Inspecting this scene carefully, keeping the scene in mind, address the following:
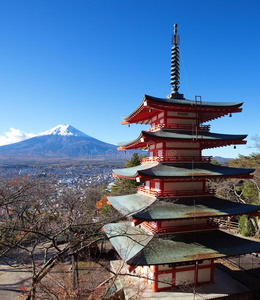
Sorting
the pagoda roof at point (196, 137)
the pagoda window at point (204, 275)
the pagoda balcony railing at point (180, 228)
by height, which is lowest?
the pagoda window at point (204, 275)

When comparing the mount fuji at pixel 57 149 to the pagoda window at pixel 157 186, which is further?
the mount fuji at pixel 57 149

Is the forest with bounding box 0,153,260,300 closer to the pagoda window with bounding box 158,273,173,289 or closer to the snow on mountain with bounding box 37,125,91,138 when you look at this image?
the pagoda window with bounding box 158,273,173,289

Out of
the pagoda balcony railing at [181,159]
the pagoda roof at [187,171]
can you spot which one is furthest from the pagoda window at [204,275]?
the pagoda balcony railing at [181,159]

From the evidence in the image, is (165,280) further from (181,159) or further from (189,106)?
(189,106)

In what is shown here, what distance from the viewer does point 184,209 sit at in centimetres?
1070

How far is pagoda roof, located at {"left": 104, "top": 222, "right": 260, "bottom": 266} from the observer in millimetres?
9469

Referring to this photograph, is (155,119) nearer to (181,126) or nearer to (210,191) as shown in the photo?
(181,126)

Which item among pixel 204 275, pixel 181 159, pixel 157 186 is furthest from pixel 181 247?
pixel 181 159

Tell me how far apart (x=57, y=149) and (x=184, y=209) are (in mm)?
76966

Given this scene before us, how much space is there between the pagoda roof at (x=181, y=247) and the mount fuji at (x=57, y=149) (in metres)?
60.0

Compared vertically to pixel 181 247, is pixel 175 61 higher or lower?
higher

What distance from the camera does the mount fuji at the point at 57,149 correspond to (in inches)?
2793

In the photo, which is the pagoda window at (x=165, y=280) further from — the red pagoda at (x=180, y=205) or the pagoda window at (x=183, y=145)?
the pagoda window at (x=183, y=145)

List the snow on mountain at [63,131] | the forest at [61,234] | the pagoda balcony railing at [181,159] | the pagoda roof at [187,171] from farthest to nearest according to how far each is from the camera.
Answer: the snow on mountain at [63,131] → the pagoda balcony railing at [181,159] → the pagoda roof at [187,171] → the forest at [61,234]
